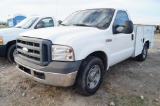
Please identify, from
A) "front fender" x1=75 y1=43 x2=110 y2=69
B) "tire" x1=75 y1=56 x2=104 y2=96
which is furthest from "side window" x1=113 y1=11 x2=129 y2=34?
"tire" x1=75 y1=56 x2=104 y2=96

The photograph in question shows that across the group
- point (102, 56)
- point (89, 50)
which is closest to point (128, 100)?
point (102, 56)

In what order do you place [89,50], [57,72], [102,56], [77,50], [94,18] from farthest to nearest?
[94,18] → [102,56] → [89,50] → [77,50] → [57,72]

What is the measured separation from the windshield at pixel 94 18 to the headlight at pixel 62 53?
1.35 m

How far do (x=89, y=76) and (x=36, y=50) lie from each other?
1.20 metres

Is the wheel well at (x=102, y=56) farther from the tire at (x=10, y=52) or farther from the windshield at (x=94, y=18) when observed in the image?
the tire at (x=10, y=52)

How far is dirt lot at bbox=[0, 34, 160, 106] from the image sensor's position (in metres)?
3.64

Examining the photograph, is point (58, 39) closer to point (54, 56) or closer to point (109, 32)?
point (54, 56)

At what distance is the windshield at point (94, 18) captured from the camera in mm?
4344

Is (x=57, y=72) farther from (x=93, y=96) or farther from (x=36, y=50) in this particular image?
(x=93, y=96)

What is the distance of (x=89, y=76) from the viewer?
372 cm

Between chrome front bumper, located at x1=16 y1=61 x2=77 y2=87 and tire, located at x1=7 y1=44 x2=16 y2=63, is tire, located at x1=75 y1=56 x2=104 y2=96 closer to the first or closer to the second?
→ chrome front bumper, located at x1=16 y1=61 x2=77 y2=87

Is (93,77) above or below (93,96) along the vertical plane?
above

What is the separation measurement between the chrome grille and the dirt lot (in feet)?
2.79

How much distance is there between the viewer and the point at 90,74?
3734 millimetres
